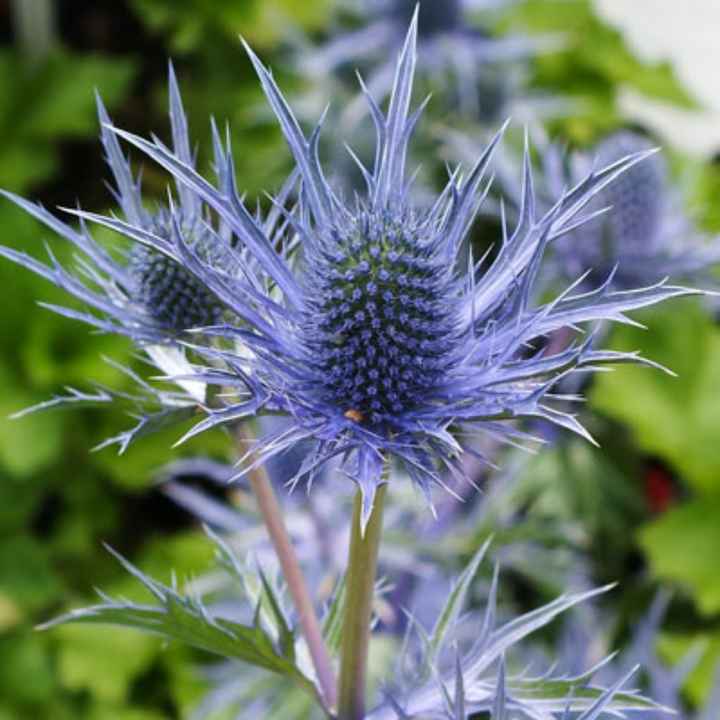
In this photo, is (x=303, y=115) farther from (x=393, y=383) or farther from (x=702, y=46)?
(x=393, y=383)

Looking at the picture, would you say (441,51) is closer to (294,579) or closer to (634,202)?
(634,202)

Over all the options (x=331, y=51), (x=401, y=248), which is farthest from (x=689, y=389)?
(x=401, y=248)

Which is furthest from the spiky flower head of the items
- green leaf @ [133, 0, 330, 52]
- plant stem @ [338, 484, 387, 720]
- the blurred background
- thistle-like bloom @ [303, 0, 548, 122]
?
green leaf @ [133, 0, 330, 52]

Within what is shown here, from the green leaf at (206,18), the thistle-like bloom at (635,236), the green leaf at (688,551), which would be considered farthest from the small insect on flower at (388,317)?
the green leaf at (206,18)

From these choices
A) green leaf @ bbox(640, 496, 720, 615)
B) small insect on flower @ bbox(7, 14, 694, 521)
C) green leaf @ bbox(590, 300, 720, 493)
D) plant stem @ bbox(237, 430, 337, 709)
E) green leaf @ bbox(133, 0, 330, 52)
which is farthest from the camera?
green leaf @ bbox(133, 0, 330, 52)

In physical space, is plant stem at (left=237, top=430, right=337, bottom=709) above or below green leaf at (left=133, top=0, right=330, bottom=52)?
below

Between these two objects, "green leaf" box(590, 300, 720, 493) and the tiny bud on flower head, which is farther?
"green leaf" box(590, 300, 720, 493)

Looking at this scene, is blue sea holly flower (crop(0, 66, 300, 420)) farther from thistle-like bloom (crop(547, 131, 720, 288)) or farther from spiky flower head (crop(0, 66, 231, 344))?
thistle-like bloom (crop(547, 131, 720, 288))
